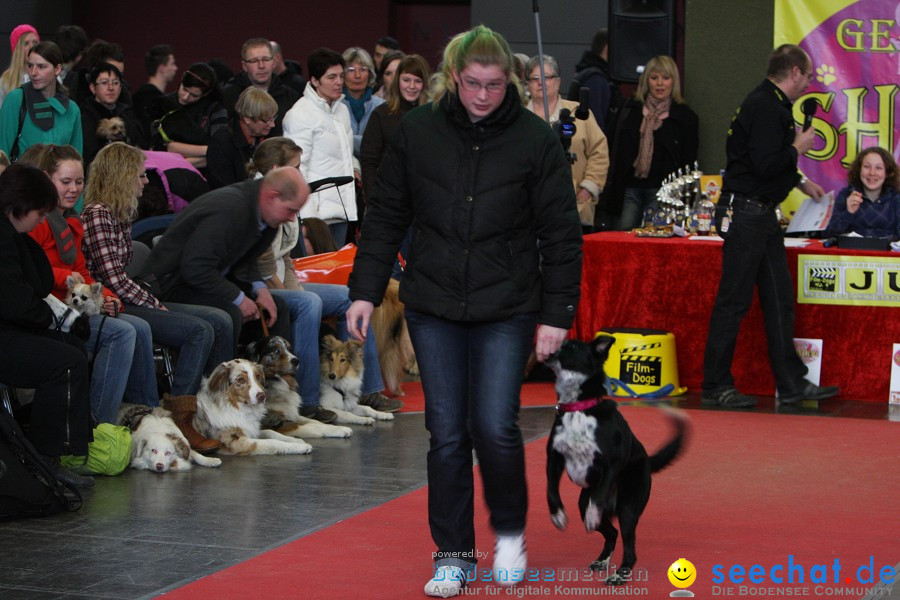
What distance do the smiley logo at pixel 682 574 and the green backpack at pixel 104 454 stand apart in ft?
8.35

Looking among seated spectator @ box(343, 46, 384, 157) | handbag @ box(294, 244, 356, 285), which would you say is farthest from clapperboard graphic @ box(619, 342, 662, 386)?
seated spectator @ box(343, 46, 384, 157)

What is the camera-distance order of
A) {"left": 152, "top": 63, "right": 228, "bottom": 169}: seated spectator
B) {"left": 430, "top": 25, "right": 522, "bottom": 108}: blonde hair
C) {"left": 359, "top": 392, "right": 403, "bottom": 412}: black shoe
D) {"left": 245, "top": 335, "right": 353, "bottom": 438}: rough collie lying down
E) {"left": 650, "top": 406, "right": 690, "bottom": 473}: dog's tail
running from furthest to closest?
{"left": 152, "top": 63, "right": 228, "bottom": 169}: seated spectator, {"left": 359, "top": 392, "right": 403, "bottom": 412}: black shoe, {"left": 245, "top": 335, "right": 353, "bottom": 438}: rough collie lying down, {"left": 650, "top": 406, "right": 690, "bottom": 473}: dog's tail, {"left": 430, "top": 25, "right": 522, "bottom": 108}: blonde hair

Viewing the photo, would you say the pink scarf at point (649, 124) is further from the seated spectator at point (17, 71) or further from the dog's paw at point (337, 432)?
the seated spectator at point (17, 71)

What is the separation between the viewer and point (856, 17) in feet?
28.2

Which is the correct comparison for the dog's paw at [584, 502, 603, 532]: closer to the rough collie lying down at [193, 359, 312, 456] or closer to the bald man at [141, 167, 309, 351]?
the rough collie lying down at [193, 359, 312, 456]

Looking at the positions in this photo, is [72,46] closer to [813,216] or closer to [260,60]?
[260,60]

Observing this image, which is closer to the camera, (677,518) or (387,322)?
(677,518)

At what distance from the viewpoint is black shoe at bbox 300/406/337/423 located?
A: 666 centimetres

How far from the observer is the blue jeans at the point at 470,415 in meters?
3.72

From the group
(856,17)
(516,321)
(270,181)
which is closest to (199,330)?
(270,181)

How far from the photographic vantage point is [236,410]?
5969 mm

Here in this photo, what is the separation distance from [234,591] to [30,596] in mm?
596

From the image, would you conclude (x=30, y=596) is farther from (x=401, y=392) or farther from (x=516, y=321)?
(x=401, y=392)

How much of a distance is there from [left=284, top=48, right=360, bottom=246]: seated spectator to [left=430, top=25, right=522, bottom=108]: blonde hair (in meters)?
4.45
